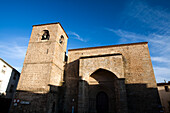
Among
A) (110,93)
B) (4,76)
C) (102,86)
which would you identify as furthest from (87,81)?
(4,76)

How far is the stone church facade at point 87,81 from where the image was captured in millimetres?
9962

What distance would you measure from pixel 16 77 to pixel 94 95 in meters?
13.5

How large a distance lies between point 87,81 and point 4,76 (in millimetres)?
11558

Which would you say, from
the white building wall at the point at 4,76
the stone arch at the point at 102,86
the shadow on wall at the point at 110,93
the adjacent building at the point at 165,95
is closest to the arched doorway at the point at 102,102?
the shadow on wall at the point at 110,93

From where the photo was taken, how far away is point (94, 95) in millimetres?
11406

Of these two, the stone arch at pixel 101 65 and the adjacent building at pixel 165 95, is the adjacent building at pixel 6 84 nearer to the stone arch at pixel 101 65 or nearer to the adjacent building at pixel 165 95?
the stone arch at pixel 101 65

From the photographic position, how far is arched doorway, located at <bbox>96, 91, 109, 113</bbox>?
10.8m

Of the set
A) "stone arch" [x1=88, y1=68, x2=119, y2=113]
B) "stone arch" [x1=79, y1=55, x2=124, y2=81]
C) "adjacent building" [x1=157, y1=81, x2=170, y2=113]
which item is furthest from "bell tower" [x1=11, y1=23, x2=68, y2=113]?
"adjacent building" [x1=157, y1=81, x2=170, y2=113]

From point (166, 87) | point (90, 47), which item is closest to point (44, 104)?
point (90, 47)

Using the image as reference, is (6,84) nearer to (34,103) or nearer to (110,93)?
(34,103)

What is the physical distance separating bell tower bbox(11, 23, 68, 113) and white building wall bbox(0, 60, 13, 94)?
469cm

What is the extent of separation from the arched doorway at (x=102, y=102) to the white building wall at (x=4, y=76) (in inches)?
486

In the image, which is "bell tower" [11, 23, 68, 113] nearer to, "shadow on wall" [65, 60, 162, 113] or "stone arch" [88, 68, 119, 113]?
"shadow on wall" [65, 60, 162, 113]

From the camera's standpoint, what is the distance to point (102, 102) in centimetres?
1114
